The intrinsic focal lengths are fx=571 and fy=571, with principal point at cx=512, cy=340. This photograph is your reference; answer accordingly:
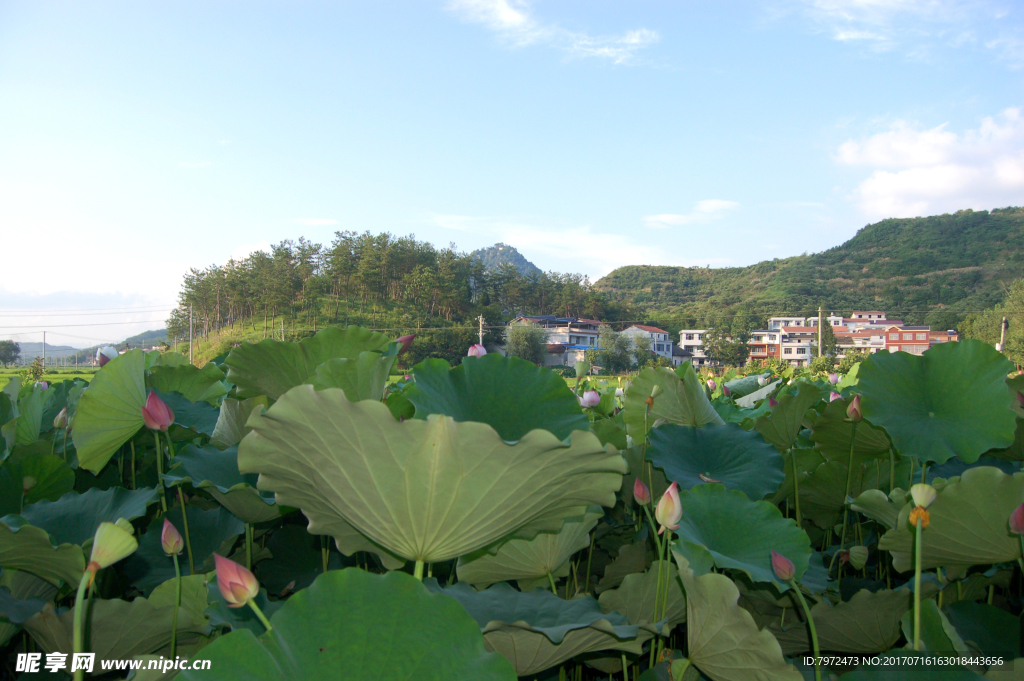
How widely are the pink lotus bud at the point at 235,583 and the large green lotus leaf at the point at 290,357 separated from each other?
268 millimetres

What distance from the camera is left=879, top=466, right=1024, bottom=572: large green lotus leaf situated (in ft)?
1.69

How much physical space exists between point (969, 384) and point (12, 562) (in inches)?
42.2

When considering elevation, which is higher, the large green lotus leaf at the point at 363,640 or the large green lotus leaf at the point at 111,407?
the large green lotus leaf at the point at 111,407

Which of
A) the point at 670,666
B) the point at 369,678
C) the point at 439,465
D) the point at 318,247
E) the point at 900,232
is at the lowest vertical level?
the point at 670,666

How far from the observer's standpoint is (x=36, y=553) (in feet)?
1.65

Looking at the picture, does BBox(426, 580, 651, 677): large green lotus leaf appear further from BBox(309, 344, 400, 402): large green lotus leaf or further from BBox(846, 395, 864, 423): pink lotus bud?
BBox(846, 395, 864, 423): pink lotus bud

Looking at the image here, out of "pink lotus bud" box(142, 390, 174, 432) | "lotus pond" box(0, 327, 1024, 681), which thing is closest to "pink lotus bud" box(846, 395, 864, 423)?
"lotus pond" box(0, 327, 1024, 681)

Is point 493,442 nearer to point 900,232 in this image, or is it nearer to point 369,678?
point 369,678

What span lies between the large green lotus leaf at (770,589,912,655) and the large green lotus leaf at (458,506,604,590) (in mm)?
265

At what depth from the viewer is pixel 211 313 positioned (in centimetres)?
5062

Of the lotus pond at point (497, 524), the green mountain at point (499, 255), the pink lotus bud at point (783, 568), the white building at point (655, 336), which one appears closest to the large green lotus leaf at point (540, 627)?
the lotus pond at point (497, 524)

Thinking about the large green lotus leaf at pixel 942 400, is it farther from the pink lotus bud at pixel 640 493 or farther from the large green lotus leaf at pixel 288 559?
the large green lotus leaf at pixel 288 559

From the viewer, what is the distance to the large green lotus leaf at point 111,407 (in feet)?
2.16

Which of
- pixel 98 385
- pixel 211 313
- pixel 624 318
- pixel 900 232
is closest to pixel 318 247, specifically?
pixel 211 313
